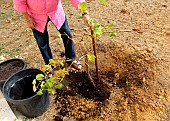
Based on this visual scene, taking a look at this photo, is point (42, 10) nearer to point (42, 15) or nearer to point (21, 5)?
point (42, 15)

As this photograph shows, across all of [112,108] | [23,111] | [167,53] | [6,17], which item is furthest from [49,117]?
[6,17]

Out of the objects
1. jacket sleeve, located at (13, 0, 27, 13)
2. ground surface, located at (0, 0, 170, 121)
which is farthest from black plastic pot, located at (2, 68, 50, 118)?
jacket sleeve, located at (13, 0, 27, 13)

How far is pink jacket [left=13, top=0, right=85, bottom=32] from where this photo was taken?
1.94 metres

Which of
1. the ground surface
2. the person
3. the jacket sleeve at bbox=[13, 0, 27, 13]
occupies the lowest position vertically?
the ground surface

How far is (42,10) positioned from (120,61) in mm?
1049

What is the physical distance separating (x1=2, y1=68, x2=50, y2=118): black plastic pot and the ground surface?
108 millimetres

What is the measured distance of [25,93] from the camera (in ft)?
7.41

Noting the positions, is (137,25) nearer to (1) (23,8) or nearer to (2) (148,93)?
(2) (148,93)

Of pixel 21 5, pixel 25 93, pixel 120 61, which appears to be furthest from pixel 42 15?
pixel 120 61

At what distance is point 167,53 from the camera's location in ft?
8.50

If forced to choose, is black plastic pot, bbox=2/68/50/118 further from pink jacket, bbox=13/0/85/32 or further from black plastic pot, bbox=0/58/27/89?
pink jacket, bbox=13/0/85/32

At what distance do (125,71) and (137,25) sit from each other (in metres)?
0.87

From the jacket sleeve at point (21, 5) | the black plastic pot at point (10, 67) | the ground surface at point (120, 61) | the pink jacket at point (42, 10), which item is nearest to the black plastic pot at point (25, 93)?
the ground surface at point (120, 61)

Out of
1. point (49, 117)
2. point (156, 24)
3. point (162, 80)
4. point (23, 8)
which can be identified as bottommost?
point (49, 117)
